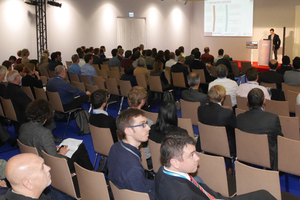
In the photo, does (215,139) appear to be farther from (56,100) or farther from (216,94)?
(56,100)

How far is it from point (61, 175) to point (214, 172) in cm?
148

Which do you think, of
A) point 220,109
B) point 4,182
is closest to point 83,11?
point 220,109

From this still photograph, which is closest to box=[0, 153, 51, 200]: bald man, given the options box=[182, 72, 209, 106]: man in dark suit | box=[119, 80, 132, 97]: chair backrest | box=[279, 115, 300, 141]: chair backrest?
box=[279, 115, 300, 141]: chair backrest

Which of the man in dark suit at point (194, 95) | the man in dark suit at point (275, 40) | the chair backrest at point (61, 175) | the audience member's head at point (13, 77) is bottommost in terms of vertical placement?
the chair backrest at point (61, 175)

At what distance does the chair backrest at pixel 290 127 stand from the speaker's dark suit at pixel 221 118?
0.70 meters

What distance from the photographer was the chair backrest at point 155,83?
8086 millimetres

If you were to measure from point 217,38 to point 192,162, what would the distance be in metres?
17.5

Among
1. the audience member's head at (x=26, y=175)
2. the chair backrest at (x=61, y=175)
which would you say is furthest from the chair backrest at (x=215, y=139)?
the audience member's head at (x=26, y=175)

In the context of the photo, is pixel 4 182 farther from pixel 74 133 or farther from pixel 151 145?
pixel 74 133

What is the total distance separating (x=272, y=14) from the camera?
1633cm

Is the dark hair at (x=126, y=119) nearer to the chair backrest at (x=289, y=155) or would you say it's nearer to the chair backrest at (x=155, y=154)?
the chair backrest at (x=155, y=154)

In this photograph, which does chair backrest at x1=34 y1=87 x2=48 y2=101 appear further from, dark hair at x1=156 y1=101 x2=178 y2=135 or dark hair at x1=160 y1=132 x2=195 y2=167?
dark hair at x1=160 y1=132 x2=195 y2=167

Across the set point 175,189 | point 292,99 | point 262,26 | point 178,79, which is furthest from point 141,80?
point 262,26

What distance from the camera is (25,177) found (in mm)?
2172
